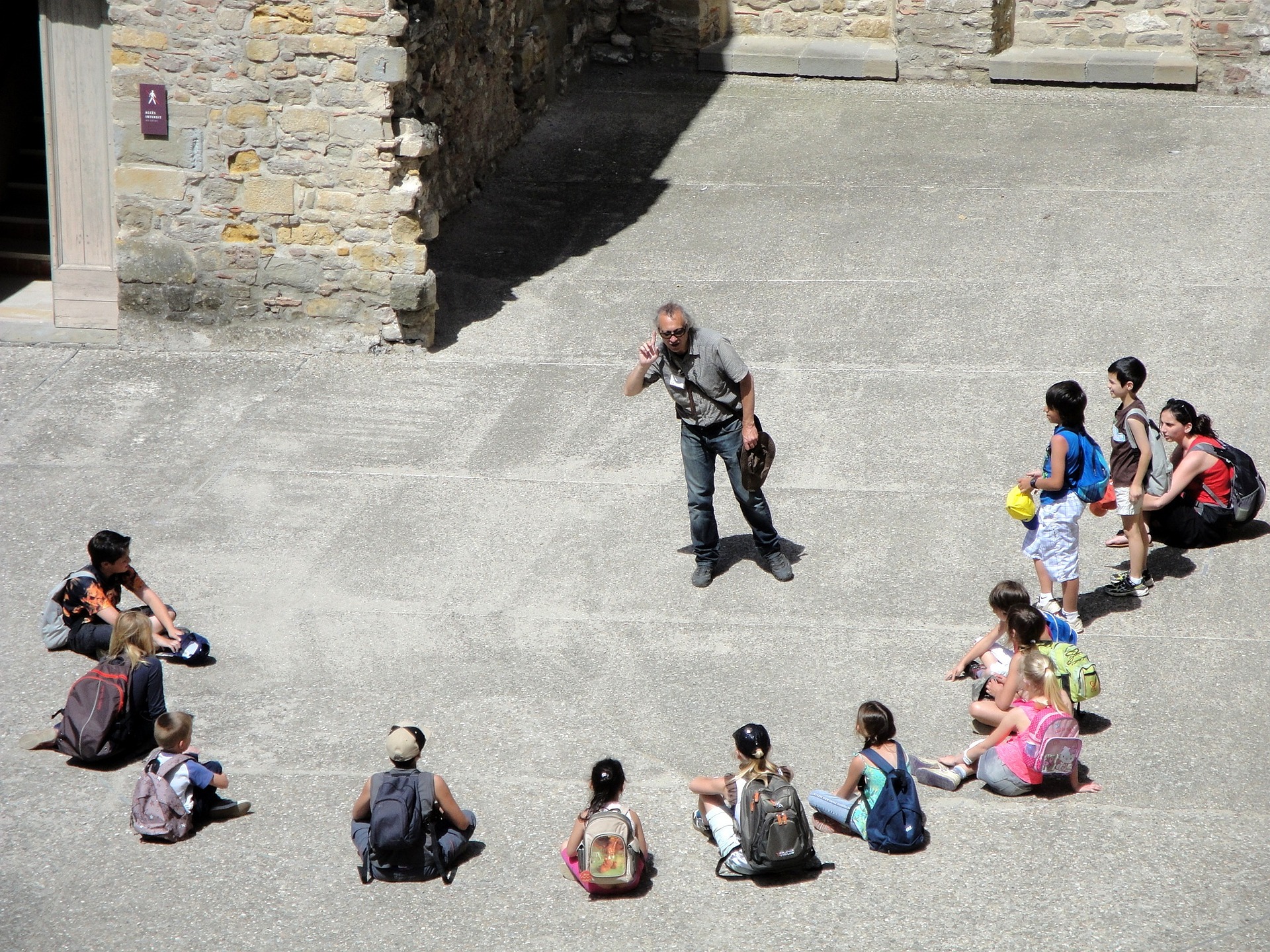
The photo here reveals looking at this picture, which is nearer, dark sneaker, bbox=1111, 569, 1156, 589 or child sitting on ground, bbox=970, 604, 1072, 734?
child sitting on ground, bbox=970, 604, 1072, 734

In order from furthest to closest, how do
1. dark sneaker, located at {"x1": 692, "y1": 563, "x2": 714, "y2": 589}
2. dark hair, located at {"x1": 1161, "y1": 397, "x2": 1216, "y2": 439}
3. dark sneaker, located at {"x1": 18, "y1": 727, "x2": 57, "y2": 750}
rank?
dark sneaker, located at {"x1": 692, "y1": 563, "x2": 714, "y2": 589}
dark hair, located at {"x1": 1161, "y1": 397, "x2": 1216, "y2": 439}
dark sneaker, located at {"x1": 18, "y1": 727, "x2": 57, "y2": 750}

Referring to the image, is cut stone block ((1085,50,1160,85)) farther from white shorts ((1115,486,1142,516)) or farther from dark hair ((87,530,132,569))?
dark hair ((87,530,132,569))

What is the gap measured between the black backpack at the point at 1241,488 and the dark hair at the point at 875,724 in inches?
116

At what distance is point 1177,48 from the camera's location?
14.4 m

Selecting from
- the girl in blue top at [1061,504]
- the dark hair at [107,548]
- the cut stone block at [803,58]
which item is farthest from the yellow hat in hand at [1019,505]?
the cut stone block at [803,58]

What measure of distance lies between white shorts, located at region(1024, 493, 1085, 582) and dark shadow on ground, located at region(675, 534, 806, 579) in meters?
1.48

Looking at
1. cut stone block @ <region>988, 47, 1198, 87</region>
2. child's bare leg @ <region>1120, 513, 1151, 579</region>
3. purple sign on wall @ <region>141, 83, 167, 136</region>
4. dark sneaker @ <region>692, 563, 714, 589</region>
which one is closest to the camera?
child's bare leg @ <region>1120, 513, 1151, 579</region>

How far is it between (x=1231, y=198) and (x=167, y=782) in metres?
9.87

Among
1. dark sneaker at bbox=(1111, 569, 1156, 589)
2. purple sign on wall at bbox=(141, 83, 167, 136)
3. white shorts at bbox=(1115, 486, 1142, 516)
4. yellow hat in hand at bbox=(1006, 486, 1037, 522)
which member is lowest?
dark sneaker at bbox=(1111, 569, 1156, 589)

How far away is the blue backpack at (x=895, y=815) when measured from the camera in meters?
5.54

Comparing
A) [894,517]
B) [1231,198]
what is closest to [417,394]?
[894,517]

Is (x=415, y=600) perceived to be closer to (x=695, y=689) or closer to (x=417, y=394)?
(x=695, y=689)

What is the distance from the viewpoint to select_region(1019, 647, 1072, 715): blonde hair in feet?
19.4

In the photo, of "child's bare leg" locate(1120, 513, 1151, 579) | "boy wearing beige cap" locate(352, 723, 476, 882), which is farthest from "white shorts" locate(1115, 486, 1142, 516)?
"boy wearing beige cap" locate(352, 723, 476, 882)
